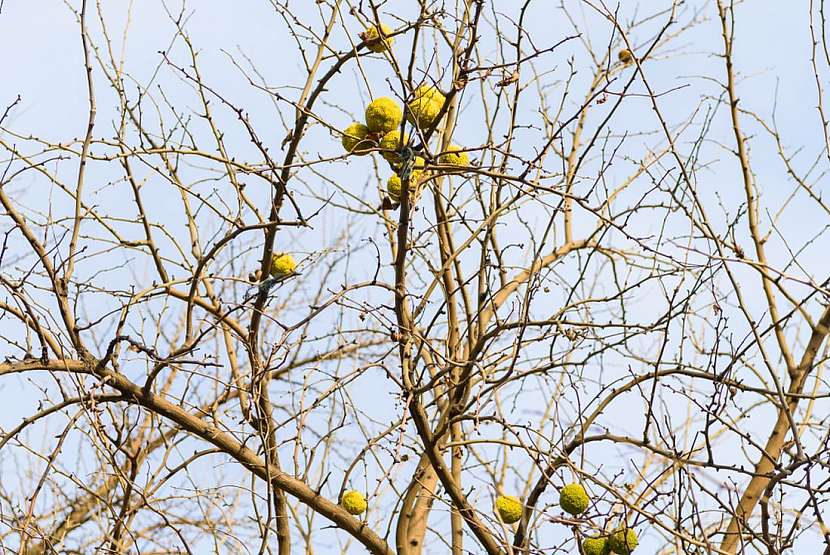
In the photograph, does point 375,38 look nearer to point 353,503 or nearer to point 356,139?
point 356,139

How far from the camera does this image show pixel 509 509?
A: 3992 mm

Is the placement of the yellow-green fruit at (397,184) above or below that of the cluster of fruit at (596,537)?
above

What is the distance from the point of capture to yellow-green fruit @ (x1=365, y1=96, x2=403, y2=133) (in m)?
3.25

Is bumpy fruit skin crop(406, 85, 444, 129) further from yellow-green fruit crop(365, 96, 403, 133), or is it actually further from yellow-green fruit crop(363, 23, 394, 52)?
yellow-green fruit crop(363, 23, 394, 52)

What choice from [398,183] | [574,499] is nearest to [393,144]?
[398,183]

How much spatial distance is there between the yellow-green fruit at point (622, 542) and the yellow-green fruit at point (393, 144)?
149cm

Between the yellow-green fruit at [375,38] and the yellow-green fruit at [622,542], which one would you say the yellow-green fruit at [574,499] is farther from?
the yellow-green fruit at [375,38]

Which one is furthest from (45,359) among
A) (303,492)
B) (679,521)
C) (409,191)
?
(679,521)

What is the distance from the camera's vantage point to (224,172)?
15.1 ft

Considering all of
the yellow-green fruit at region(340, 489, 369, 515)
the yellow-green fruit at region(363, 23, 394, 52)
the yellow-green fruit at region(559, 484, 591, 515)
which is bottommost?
the yellow-green fruit at region(559, 484, 591, 515)

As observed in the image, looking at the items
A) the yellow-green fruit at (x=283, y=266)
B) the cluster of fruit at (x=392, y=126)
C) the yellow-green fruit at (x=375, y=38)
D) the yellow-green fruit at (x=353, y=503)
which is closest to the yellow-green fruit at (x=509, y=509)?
the yellow-green fruit at (x=353, y=503)

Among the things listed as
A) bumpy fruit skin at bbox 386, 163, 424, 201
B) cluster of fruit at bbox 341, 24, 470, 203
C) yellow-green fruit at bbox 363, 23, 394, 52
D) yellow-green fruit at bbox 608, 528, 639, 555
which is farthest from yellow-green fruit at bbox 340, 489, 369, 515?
yellow-green fruit at bbox 363, 23, 394, 52

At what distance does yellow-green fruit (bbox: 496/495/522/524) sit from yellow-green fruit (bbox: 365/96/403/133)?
1656 mm

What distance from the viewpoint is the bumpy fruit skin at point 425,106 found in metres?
3.21
